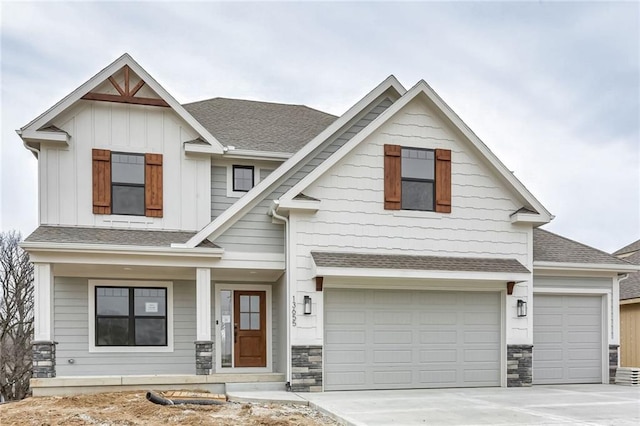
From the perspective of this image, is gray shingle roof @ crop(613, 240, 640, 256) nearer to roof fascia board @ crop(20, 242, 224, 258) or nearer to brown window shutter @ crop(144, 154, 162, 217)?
roof fascia board @ crop(20, 242, 224, 258)

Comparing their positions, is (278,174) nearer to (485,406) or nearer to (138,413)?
(138,413)

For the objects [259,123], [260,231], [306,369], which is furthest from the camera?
[259,123]

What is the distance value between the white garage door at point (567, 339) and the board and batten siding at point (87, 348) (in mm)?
8088

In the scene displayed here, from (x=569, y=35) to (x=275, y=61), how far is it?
820 centimetres

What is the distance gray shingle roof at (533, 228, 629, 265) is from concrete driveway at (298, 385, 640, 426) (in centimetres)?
296

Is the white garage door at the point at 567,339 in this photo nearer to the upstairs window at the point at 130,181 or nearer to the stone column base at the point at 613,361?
the stone column base at the point at 613,361

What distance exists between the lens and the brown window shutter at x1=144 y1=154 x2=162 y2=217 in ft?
41.7

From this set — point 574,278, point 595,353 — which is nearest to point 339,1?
point 574,278

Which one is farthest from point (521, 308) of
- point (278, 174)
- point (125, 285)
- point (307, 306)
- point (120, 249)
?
point (125, 285)

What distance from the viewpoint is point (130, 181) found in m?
12.7

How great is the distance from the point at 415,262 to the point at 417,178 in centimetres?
190

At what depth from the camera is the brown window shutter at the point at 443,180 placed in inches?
480

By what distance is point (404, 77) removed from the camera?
46.4 ft

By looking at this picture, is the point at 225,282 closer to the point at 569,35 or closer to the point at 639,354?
the point at 569,35
